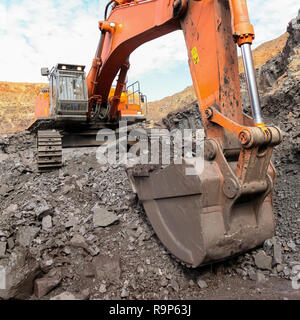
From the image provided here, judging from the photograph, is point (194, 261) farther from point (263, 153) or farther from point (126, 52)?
point (126, 52)

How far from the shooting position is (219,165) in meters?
2.68

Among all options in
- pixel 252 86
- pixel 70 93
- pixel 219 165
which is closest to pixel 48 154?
pixel 70 93

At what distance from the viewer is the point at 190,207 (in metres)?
2.74

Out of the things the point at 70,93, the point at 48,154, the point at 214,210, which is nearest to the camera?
the point at 214,210

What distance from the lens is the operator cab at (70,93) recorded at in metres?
6.44

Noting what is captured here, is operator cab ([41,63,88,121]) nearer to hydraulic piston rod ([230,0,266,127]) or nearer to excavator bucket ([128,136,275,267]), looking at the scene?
excavator bucket ([128,136,275,267])

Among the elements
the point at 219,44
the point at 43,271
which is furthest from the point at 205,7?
the point at 43,271

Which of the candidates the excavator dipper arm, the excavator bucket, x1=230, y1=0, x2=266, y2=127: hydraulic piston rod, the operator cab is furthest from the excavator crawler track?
x1=230, y1=0, x2=266, y2=127: hydraulic piston rod

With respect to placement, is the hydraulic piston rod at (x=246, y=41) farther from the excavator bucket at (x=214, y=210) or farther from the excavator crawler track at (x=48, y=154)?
the excavator crawler track at (x=48, y=154)

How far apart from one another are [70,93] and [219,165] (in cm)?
477

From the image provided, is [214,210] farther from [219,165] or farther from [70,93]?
[70,93]

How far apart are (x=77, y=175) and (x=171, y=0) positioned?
3.30m

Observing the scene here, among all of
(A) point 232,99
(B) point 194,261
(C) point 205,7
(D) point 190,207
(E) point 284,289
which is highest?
(C) point 205,7

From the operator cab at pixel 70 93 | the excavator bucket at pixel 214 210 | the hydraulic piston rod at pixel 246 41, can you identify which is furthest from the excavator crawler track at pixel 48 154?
the hydraulic piston rod at pixel 246 41
